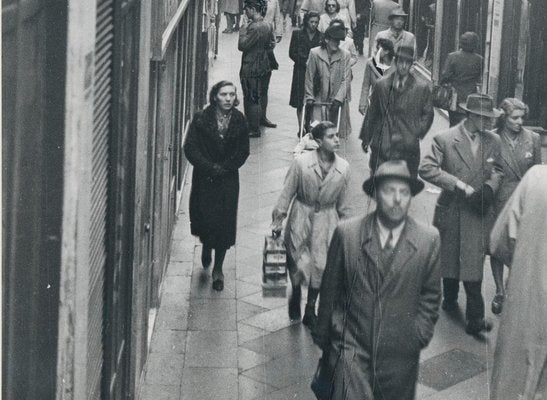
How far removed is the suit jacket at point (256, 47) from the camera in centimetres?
1530

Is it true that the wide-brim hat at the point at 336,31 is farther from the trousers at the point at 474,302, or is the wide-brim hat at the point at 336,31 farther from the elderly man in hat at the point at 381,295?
the elderly man in hat at the point at 381,295

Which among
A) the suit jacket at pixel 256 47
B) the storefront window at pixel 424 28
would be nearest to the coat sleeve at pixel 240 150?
the suit jacket at pixel 256 47

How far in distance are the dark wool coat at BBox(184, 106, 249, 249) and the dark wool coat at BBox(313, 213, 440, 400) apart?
3.46m

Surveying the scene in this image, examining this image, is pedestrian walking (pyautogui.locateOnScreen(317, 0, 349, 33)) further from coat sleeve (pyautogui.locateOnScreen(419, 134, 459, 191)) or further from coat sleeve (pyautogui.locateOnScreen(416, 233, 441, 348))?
coat sleeve (pyautogui.locateOnScreen(416, 233, 441, 348))

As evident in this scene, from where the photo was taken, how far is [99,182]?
13.3 ft

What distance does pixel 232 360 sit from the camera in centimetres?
780

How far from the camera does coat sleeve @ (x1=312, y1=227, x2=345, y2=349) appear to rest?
5.59 m

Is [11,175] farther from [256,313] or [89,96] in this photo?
[256,313]

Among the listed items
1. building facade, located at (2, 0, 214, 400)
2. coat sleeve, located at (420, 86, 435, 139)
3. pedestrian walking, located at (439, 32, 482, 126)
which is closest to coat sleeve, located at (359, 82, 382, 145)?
coat sleeve, located at (420, 86, 435, 139)

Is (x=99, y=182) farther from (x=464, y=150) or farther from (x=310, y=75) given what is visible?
(x=310, y=75)

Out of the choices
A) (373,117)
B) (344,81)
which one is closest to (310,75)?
(344,81)

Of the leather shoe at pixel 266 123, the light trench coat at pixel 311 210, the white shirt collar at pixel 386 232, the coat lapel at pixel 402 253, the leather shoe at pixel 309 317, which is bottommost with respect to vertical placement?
the leather shoe at pixel 309 317

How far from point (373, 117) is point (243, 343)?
3809 millimetres

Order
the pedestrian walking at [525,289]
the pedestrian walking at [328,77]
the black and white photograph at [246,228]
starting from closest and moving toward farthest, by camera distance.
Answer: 1. the black and white photograph at [246,228]
2. the pedestrian walking at [525,289]
3. the pedestrian walking at [328,77]
